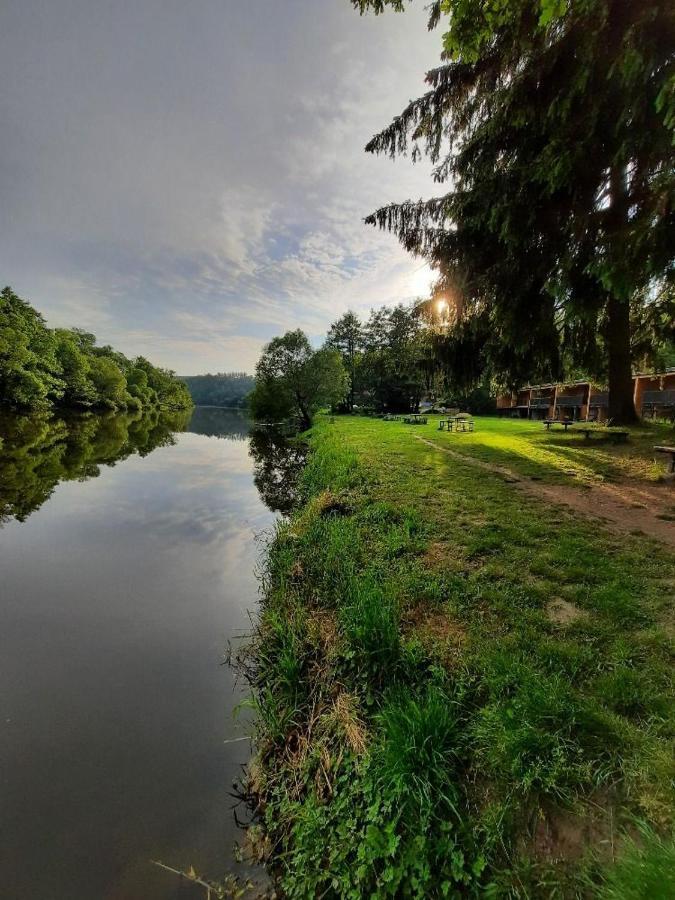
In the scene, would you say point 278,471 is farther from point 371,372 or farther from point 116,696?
point 371,372

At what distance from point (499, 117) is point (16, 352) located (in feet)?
126

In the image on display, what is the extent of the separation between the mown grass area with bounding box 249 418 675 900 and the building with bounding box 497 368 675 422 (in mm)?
10457

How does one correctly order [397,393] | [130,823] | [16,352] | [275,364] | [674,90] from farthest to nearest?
[397,393] → [275,364] → [16,352] → [674,90] → [130,823]

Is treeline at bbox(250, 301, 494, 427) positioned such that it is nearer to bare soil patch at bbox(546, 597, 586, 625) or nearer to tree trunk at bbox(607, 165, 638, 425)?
tree trunk at bbox(607, 165, 638, 425)

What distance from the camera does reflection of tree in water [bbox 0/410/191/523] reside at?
11711mm

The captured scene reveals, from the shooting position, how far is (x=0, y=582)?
22.0 ft

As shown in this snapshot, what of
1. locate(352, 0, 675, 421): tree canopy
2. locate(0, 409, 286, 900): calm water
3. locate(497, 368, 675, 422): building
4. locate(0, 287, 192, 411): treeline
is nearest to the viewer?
locate(0, 409, 286, 900): calm water

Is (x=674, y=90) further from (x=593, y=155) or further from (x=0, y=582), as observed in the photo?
(x=0, y=582)

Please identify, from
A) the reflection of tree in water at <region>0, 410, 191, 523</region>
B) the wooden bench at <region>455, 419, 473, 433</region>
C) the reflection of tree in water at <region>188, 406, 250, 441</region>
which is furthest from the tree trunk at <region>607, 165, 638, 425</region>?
the reflection of tree in water at <region>188, 406, 250, 441</region>

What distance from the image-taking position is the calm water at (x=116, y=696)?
275cm

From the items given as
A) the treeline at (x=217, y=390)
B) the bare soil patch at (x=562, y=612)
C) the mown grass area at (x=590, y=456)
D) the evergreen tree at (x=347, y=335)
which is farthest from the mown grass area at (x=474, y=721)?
the treeline at (x=217, y=390)

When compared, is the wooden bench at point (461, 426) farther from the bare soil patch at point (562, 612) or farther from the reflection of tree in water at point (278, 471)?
the bare soil patch at point (562, 612)

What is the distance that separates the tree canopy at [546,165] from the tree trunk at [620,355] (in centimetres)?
7

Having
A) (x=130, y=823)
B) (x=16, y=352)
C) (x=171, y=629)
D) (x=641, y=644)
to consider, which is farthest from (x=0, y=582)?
(x=16, y=352)
